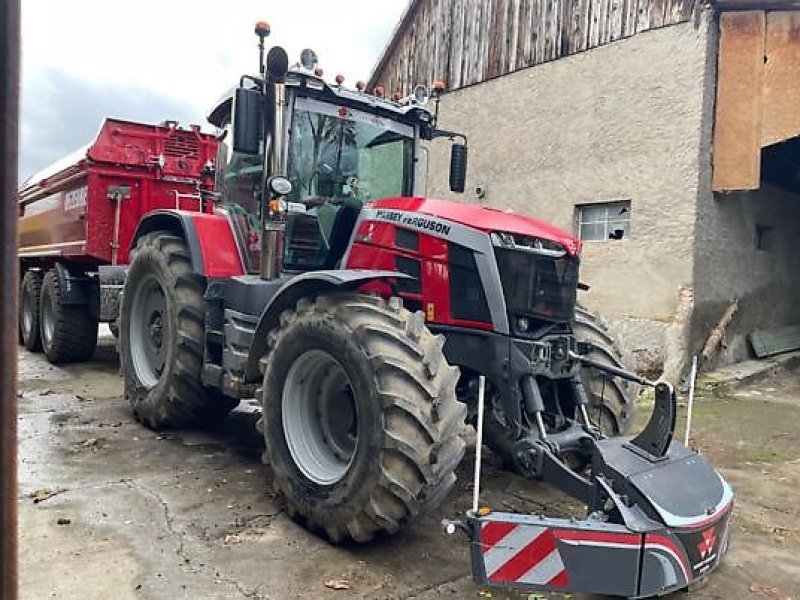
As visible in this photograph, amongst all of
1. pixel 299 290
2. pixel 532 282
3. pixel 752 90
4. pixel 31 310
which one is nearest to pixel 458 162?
pixel 532 282

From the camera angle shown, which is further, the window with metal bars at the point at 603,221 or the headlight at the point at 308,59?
the window with metal bars at the point at 603,221

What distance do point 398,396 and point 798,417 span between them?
585 centimetres

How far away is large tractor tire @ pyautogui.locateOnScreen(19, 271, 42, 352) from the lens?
30.5 ft

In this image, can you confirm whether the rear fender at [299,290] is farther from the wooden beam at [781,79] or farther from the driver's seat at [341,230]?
the wooden beam at [781,79]

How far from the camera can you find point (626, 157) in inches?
351

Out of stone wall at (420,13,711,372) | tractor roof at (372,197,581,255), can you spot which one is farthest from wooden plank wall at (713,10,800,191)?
tractor roof at (372,197,581,255)

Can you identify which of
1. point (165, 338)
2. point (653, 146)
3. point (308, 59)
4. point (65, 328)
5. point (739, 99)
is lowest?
point (65, 328)

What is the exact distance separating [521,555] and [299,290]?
6.28 feet

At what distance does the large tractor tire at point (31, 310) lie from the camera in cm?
929

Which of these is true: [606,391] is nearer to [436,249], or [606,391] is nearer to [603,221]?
[436,249]

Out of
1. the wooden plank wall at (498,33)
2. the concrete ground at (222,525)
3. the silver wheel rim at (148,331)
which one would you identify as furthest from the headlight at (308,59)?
the wooden plank wall at (498,33)

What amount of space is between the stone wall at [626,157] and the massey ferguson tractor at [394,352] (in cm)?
445

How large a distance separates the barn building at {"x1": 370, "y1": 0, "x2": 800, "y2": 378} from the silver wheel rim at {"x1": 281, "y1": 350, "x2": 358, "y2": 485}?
5.96m

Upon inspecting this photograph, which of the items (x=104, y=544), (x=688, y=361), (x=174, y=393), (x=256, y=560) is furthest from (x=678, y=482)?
(x=688, y=361)
